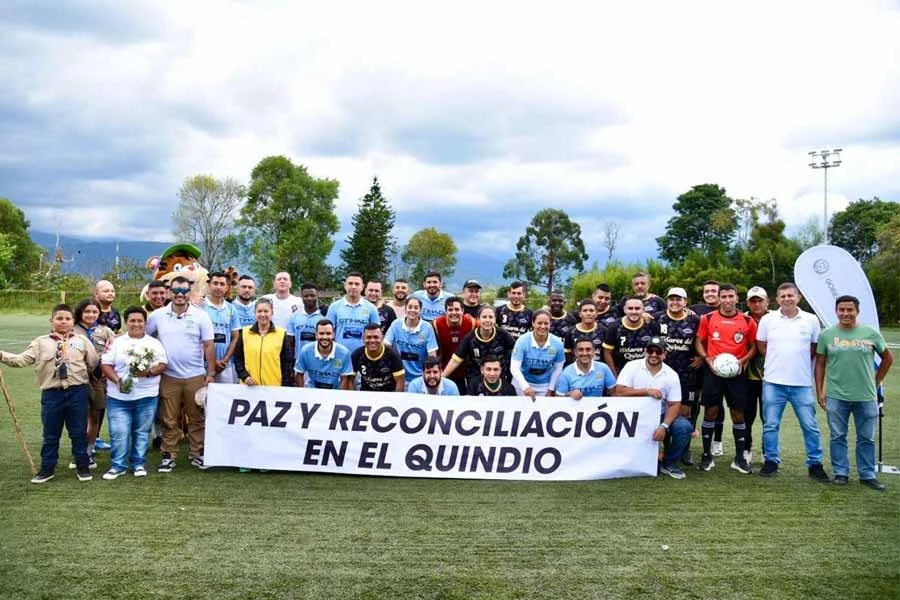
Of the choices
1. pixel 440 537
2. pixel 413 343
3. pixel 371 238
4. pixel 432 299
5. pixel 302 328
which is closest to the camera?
pixel 440 537

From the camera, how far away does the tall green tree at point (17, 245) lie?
52156 mm

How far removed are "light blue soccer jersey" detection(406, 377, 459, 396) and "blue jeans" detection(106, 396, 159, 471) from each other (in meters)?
2.43

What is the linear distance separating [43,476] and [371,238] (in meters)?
43.9

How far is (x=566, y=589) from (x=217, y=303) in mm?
4758

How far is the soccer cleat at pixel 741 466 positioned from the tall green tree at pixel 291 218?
153 feet

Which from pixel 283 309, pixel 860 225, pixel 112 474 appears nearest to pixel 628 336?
pixel 283 309

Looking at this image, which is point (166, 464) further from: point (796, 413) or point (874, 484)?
point (874, 484)

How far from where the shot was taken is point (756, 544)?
4.78 m

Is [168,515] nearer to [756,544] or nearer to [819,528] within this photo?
[756,544]

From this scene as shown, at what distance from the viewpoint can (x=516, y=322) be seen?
7.58 m

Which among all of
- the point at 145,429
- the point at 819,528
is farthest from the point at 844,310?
the point at 145,429

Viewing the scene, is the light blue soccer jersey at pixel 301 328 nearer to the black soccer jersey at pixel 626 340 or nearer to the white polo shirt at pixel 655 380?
the black soccer jersey at pixel 626 340

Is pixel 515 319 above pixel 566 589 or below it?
above

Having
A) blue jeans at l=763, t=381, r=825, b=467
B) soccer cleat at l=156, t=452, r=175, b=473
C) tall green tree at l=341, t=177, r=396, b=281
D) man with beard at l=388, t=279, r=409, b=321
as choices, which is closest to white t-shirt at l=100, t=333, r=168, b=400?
soccer cleat at l=156, t=452, r=175, b=473
